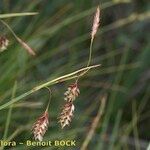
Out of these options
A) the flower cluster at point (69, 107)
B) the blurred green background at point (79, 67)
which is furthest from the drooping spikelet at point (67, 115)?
the blurred green background at point (79, 67)

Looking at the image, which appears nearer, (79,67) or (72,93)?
(72,93)

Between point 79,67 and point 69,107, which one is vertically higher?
point 79,67

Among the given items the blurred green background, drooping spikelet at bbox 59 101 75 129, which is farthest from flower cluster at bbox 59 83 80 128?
the blurred green background

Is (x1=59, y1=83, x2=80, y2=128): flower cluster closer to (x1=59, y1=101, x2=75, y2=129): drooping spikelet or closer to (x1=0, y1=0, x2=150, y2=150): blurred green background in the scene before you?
(x1=59, y1=101, x2=75, y2=129): drooping spikelet

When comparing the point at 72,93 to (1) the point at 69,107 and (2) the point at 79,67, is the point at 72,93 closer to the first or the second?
(1) the point at 69,107

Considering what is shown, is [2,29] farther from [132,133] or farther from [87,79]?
[132,133]

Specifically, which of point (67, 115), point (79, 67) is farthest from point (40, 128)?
point (79, 67)

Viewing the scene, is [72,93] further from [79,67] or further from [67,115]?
[79,67]

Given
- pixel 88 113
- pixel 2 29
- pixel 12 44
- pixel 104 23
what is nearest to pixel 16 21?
pixel 12 44

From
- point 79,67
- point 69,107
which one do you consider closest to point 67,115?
point 69,107
